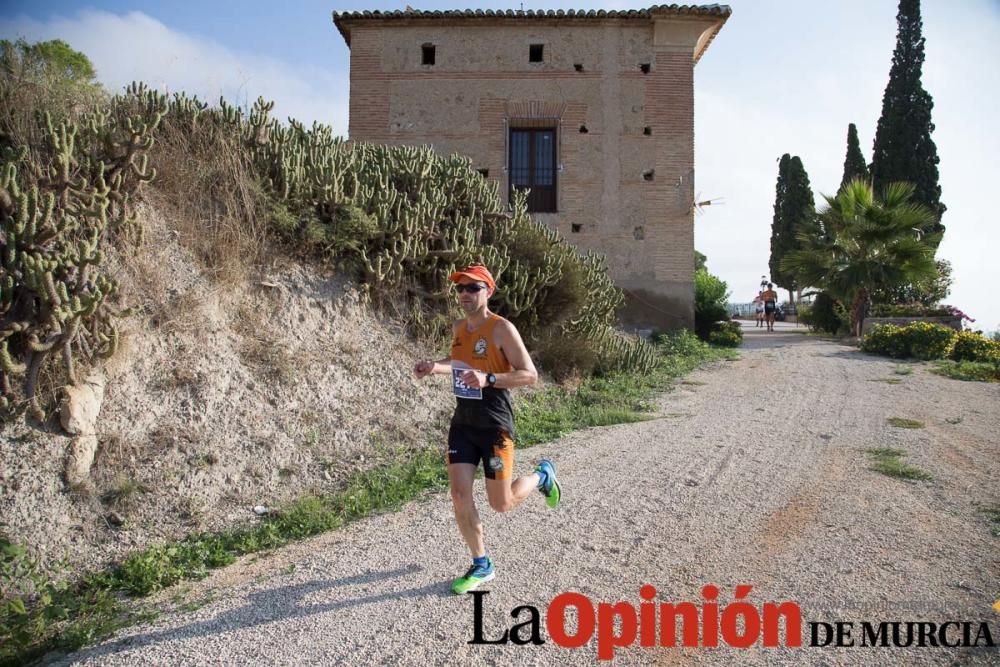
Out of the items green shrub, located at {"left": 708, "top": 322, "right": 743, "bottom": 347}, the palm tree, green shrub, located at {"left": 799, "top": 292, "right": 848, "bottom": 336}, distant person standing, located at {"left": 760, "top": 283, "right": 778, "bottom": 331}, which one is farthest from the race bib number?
distant person standing, located at {"left": 760, "top": 283, "right": 778, "bottom": 331}

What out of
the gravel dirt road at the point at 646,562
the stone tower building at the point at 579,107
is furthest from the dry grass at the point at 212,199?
the stone tower building at the point at 579,107

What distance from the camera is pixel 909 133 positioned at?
2277 cm

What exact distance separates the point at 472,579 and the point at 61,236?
4028 millimetres

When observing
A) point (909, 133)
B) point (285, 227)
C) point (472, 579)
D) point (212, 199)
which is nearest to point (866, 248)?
point (909, 133)

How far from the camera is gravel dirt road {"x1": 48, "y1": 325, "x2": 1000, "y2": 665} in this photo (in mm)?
3023

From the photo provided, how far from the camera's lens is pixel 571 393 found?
890 centimetres

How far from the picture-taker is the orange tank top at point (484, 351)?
3600mm

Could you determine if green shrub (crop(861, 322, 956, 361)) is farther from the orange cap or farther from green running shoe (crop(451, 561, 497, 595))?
green running shoe (crop(451, 561, 497, 595))

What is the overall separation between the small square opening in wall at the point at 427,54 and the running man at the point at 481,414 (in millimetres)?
13509

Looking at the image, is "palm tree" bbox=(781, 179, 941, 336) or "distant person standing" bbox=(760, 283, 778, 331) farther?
"distant person standing" bbox=(760, 283, 778, 331)

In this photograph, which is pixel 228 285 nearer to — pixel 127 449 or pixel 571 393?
pixel 127 449

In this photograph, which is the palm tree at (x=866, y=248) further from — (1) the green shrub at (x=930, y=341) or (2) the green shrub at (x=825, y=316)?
(1) the green shrub at (x=930, y=341)

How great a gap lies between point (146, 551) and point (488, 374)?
2.71m

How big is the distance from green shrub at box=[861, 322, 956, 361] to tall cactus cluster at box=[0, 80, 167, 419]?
44.5ft
